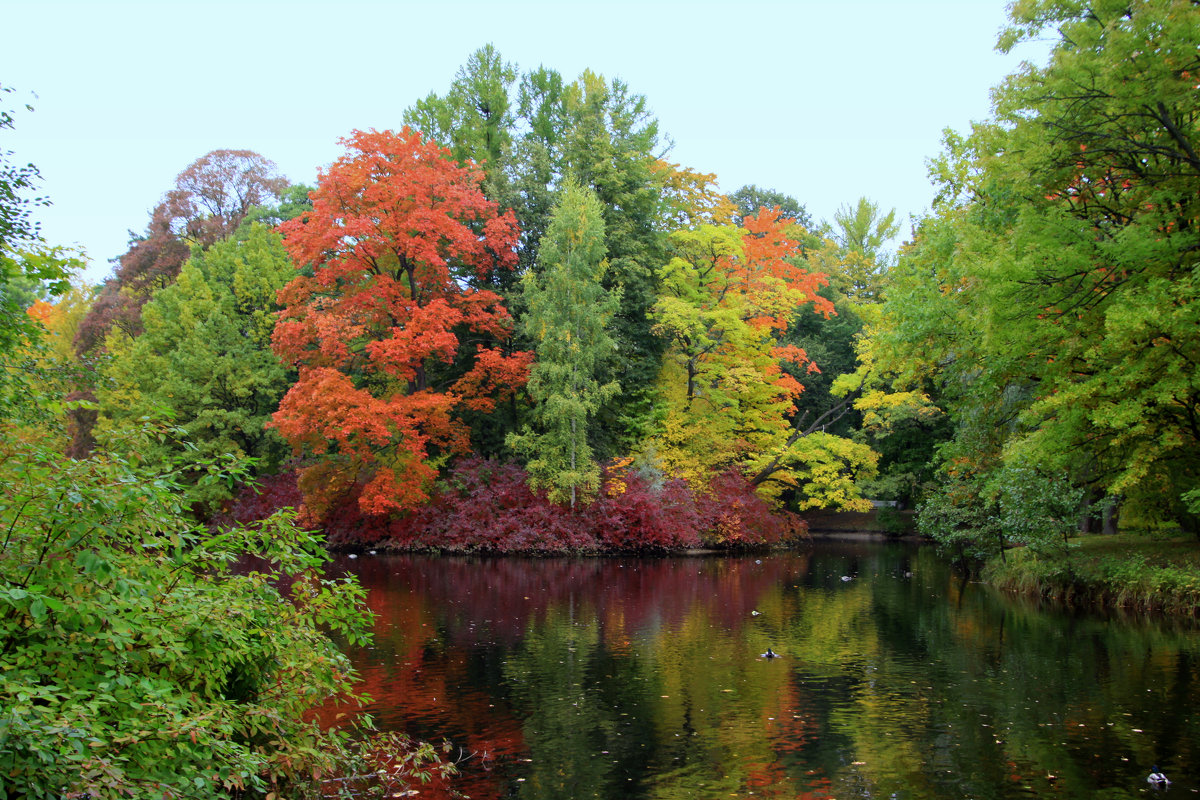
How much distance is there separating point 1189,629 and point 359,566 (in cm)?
1954

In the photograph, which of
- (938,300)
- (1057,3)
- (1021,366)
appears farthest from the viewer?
(938,300)

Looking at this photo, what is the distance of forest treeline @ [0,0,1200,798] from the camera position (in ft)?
17.9

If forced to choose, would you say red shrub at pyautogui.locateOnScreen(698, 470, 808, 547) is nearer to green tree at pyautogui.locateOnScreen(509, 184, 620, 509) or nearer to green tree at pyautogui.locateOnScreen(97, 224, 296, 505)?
green tree at pyautogui.locateOnScreen(509, 184, 620, 509)

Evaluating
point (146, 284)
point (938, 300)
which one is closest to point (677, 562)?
point (938, 300)

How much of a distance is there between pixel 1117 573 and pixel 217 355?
2908 cm

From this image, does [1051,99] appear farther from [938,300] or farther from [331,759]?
[331,759]

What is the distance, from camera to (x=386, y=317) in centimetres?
2859

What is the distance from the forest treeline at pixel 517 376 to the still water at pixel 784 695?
176 centimetres

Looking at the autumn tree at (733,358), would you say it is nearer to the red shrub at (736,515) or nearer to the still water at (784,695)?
the red shrub at (736,515)

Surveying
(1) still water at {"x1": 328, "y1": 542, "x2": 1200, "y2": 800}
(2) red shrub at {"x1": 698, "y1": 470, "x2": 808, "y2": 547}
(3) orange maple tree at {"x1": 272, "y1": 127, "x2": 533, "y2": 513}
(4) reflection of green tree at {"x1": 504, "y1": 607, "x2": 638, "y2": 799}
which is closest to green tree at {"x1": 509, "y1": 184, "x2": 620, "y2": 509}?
(3) orange maple tree at {"x1": 272, "y1": 127, "x2": 533, "y2": 513}

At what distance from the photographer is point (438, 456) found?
32.1 meters

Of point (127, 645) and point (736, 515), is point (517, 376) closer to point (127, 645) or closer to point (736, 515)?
point (736, 515)

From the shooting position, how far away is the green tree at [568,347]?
93.5 feet

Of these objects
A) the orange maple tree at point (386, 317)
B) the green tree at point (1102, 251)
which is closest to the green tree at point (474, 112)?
the orange maple tree at point (386, 317)
